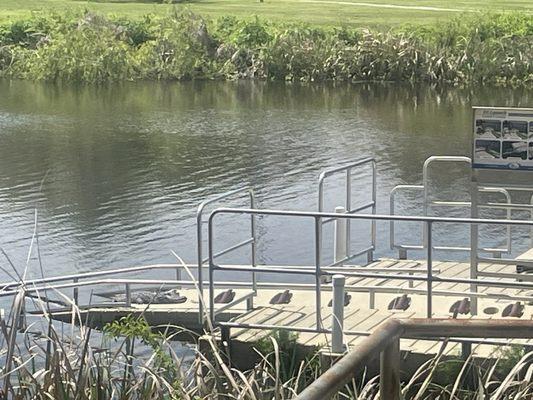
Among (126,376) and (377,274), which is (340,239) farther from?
(126,376)

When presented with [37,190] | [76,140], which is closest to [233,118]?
[76,140]

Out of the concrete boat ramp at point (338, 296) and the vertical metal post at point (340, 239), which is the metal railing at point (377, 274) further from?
the vertical metal post at point (340, 239)

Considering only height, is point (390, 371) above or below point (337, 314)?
above

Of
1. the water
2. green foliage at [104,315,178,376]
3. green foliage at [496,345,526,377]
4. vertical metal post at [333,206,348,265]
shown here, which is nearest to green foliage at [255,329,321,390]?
green foliage at [496,345,526,377]

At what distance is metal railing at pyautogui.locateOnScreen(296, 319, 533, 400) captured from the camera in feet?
12.4

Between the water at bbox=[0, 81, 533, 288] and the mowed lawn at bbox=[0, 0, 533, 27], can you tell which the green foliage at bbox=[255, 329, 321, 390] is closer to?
the water at bbox=[0, 81, 533, 288]

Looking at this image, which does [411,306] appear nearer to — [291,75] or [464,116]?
[464,116]

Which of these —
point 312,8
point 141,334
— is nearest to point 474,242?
point 141,334

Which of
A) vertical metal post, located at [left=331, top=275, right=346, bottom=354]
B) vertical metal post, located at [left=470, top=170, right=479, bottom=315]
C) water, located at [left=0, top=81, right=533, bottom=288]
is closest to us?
vertical metal post, located at [left=331, top=275, right=346, bottom=354]

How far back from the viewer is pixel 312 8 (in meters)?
65.6

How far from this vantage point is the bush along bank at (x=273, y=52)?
47.4 m

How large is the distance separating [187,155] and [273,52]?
2127 centimetres

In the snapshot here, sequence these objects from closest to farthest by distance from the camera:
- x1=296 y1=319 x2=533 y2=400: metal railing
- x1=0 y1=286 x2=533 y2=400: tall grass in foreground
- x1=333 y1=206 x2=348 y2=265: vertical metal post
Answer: x1=296 y1=319 x2=533 y2=400: metal railing → x1=0 y1=286 x2=533 y2=400: tall grass in foreground → x1=333 y1=206 x2=348 y2=265: vertical metal post

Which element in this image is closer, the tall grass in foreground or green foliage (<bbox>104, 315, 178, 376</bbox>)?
the tall grass in foreground
